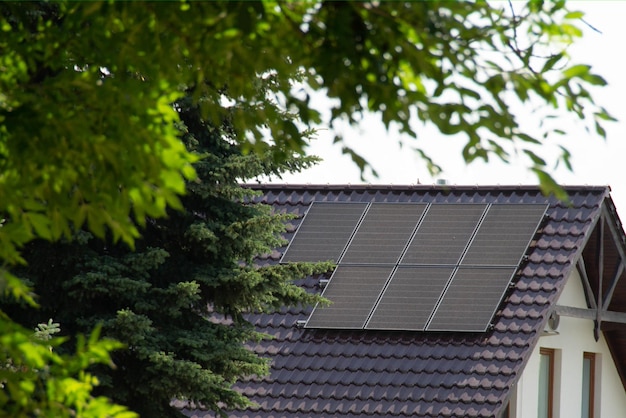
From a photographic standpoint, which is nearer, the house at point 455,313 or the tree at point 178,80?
the tree at point 178,80

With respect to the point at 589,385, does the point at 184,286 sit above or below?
below

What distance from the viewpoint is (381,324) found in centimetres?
1504

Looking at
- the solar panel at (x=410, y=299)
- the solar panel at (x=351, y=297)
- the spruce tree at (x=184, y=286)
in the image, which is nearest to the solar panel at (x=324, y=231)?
the solar panel at (x=351, y=297)

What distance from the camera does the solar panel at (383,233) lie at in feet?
51.6

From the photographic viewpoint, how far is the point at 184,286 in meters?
10.3

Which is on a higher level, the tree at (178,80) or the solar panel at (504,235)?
the solar panel at (504,235)

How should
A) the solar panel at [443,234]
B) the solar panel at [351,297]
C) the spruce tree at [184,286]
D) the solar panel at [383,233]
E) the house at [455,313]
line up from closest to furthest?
1. the spruce tree at [184,286]
2. the house at [455,313]
3. the solar panel at [351,297]
4. the solar panel at [443,234]
5. the solar panel at [383,233]

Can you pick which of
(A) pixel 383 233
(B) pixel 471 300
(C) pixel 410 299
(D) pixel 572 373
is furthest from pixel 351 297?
(D) pixel 572 373

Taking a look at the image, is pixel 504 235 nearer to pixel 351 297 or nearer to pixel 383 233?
pixel 383 233

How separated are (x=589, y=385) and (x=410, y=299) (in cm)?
298

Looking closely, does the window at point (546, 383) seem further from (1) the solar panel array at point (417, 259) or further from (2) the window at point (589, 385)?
(1) the solar panel array at point (417, 259)

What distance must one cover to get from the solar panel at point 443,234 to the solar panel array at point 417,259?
1 cm

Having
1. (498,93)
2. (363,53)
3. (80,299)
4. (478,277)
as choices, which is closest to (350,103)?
(363,53)

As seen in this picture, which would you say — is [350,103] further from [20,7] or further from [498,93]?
[20,7]
